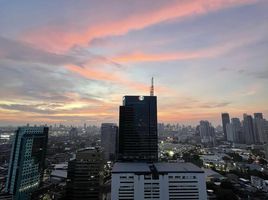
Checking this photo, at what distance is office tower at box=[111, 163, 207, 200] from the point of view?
2116 cm

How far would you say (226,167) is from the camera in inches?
1778

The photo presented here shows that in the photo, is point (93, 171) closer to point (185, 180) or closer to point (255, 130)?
point (185, 180)

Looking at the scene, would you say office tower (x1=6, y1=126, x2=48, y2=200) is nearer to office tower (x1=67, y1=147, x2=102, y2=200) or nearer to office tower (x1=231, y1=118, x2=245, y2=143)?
office tower (x1=67, y1=147, x2=102, y2=200)

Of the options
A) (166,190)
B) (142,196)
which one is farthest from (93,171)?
(166,190)

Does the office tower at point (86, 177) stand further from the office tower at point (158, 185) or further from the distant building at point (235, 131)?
the distant building at point (235, 131)

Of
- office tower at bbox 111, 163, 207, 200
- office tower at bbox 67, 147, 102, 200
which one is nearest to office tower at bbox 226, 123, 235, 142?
office tower at bbox 111, 163, 207, 200

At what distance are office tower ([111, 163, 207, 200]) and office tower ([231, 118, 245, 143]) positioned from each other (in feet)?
232

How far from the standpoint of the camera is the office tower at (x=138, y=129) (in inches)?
1310

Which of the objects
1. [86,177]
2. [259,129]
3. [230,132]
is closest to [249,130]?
[259,129]

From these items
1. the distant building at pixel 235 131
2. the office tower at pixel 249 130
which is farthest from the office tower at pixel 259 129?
the distant building at pixel 235 131

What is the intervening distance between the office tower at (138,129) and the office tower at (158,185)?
36.9 ft

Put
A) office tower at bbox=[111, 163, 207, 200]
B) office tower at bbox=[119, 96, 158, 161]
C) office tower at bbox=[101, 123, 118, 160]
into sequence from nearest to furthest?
office tower at bbox=[111, 163, 207, 200] → office tower at bbox=[119, 96, 158, 161] → office tower at bbox=[101, 123, 118, 160]

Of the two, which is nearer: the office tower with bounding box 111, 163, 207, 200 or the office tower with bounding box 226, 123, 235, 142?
the office tower with bounding box 111, 163, 207, 200

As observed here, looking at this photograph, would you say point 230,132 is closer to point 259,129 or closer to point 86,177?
point 259,129
